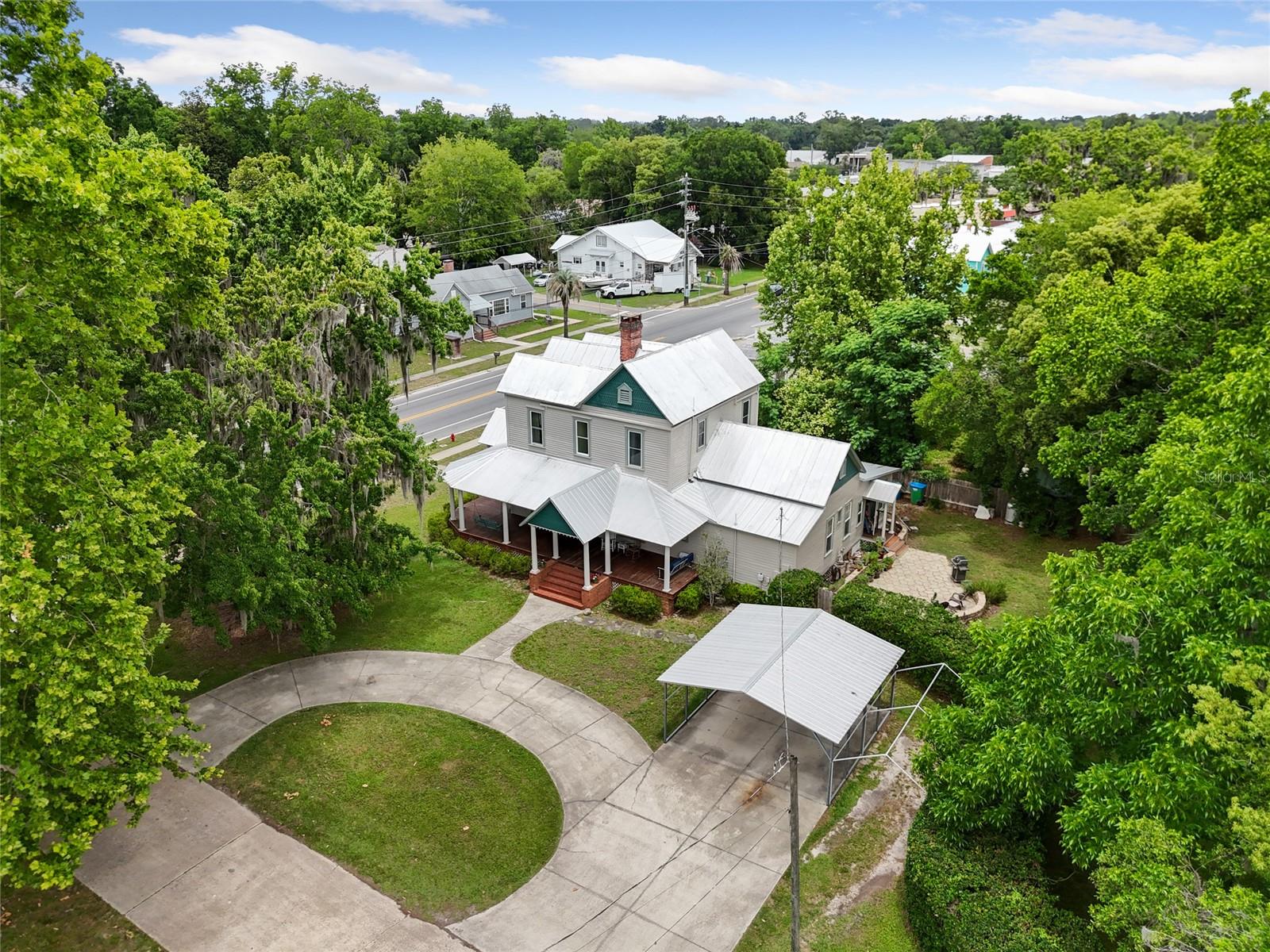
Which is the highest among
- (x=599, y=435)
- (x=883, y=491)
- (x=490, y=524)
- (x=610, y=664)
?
(x=599, y=435)

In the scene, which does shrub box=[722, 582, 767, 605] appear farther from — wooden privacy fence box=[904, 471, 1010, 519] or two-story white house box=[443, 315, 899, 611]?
wooden privacy fence box=[904, 471, 1010, 519]

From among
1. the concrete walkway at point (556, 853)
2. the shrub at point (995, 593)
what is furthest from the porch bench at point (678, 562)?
the shrub at point (995, 593)

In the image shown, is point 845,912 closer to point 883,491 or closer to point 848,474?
point 848,474

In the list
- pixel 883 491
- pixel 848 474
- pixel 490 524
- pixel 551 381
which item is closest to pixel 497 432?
pixel 490 524

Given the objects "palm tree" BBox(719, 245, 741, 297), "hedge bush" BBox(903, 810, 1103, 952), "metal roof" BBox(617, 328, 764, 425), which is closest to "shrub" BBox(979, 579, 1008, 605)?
"metal roof" BBox(617, 328, 764, 425)

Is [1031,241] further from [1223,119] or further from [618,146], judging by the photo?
[618,146]

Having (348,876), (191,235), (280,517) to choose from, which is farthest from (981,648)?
(191,235)

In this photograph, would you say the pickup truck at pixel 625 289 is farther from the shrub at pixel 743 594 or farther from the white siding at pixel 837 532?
the shrub at pixel 743 594
